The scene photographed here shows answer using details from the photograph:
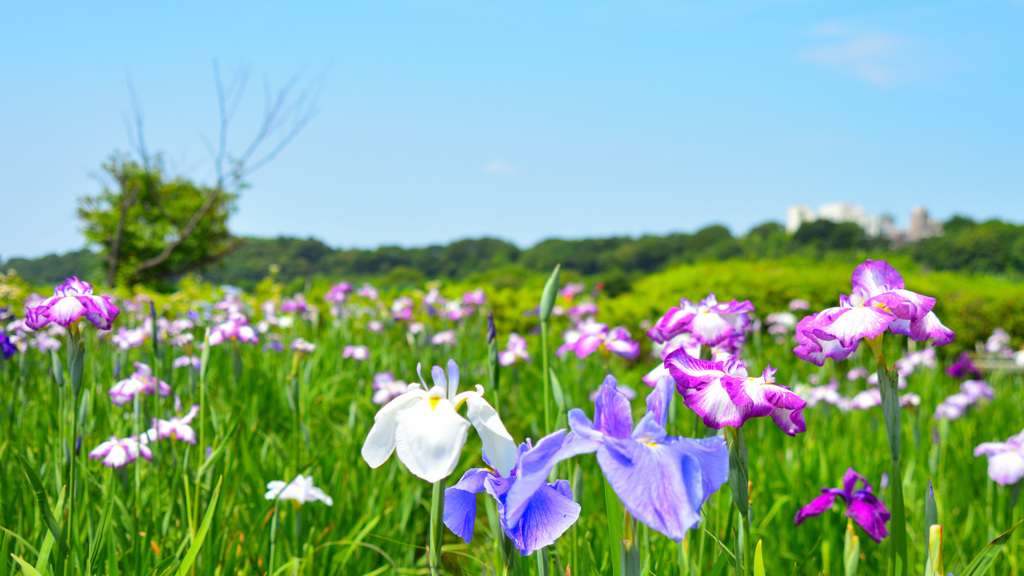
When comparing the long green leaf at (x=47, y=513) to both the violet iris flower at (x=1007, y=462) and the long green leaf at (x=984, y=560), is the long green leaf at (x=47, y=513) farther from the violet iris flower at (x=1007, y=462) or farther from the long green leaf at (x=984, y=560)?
the violet iris flower at (x=1007, y=462)

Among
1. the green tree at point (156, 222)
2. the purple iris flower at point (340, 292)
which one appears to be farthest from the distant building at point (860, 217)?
the purple iris flower at point (340, 292)

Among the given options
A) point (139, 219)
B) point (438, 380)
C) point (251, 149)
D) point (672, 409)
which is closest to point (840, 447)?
point (672, 409)

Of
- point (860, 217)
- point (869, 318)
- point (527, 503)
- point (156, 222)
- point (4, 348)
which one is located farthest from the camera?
point (860, 217)

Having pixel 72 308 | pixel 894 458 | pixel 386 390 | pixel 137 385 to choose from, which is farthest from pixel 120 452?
pixel 894 458

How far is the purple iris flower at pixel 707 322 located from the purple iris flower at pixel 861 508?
23.9 inches

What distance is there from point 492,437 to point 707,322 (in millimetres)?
966

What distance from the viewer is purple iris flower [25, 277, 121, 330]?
5.52ft

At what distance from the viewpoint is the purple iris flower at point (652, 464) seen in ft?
2.39

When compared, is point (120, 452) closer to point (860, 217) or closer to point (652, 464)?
point (652, 464)

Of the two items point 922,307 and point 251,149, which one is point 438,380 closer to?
point 922,307

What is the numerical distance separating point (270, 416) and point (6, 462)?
146cm

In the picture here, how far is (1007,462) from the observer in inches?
88.0

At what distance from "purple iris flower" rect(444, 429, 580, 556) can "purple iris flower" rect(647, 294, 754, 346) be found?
0.86 metres

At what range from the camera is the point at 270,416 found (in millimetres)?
3980
